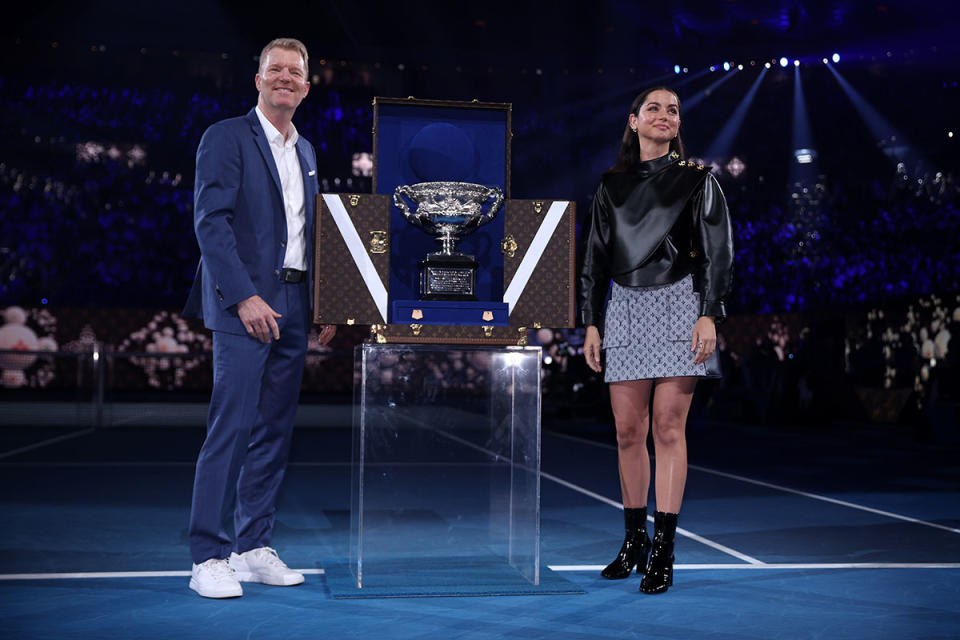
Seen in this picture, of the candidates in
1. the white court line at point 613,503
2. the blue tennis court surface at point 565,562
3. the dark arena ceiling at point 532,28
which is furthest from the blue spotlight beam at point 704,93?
the white court line at point 613,503

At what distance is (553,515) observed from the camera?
4902 mm

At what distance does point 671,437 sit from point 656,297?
0.46m

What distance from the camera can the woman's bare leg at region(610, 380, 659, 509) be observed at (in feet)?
10.9

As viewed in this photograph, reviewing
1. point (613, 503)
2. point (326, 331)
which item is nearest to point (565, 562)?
point (326, 331)

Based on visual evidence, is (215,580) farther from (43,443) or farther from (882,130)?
(882,130)

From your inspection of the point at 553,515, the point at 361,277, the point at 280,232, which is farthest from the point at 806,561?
the point at 280,232

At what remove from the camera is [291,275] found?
323 centimetres

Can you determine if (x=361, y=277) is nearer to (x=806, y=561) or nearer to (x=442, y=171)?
(x=442, y=171)

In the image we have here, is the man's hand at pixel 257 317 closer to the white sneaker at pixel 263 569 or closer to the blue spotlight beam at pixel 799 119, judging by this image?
the white sneaker at pixel 263 569

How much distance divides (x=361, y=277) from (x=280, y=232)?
0.30 meters

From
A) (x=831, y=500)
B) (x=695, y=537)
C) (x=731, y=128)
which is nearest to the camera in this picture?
(x=695, y=537)

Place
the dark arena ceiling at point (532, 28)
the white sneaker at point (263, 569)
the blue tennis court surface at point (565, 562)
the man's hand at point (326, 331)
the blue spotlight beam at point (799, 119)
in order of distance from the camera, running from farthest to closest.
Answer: the blue spotlight beam at point (799, 119) → the dark arena ceiling at point (532, 28) → the man's hand at point (326, 331) → the white sneaker at point (263, 569) → the blue tennis court surface at point (565, 562)

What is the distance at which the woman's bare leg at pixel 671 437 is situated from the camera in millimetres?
3244

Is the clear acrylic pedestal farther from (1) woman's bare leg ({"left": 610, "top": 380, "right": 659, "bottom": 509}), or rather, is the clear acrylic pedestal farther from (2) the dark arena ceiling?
(2) the dark arena ceiling
